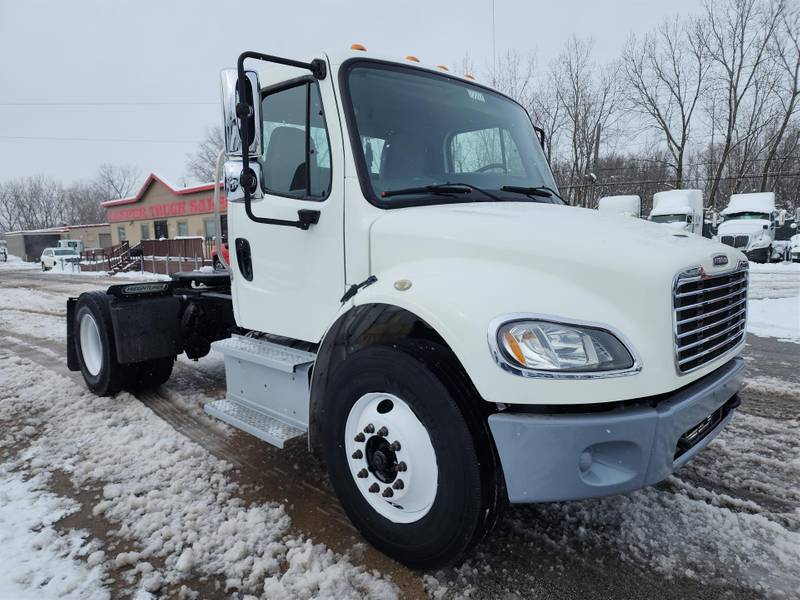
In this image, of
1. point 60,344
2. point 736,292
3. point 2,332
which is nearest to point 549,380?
point 736,292

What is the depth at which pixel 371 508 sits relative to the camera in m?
2.44

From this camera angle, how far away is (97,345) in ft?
16.8

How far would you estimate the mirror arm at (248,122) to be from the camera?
252cm

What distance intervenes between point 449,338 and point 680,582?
5.04 feet

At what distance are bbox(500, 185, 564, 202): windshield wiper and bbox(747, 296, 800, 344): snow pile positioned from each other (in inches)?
187

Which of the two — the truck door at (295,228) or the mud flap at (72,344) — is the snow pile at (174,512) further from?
the truck door at (295,228)

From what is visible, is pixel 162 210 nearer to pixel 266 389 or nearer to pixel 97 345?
pixel 97 345

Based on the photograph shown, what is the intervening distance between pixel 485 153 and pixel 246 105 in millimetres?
1536

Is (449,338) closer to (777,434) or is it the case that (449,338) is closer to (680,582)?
(680,582)

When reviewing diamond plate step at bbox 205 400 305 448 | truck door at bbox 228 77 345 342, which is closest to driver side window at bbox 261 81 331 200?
truck door at bbox 228 77 345 342

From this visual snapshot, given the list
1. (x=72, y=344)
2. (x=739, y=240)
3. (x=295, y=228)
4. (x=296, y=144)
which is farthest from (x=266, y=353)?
(x=739, y=240)

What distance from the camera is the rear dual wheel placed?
480 centimetres

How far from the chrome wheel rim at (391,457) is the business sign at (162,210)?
1352 inches

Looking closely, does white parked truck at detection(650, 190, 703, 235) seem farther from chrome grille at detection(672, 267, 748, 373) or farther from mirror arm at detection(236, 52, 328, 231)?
mirror arm at detection(236, 52, 328, 231)
